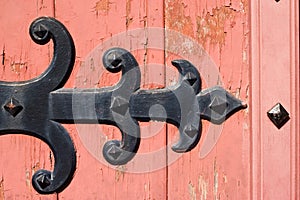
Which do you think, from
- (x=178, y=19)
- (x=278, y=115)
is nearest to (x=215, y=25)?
(x=178, y=19)

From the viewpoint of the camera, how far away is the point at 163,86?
818 mm

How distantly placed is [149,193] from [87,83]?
18 centimetres

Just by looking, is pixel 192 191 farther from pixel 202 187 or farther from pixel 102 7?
pixel 102 7

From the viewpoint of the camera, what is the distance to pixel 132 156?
2.70ft

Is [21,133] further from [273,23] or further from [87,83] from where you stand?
[273,23]

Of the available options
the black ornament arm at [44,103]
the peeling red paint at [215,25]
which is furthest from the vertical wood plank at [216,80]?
the black ornament arm at [44,103]

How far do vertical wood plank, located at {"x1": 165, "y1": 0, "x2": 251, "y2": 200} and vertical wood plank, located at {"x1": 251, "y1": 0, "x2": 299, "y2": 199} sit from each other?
0.6 inches

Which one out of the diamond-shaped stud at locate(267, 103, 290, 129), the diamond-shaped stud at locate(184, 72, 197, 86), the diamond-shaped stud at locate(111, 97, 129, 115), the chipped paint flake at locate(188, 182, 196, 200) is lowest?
the chipped paint flake at locate(188, 182, 196, 200)

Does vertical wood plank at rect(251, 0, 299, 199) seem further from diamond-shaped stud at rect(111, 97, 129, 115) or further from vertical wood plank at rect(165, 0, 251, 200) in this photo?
diamond-shaped stud at rect(111, 97, 129, 115)

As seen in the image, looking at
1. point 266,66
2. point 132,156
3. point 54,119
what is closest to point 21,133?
point 54,119

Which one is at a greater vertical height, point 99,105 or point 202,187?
point 99,105

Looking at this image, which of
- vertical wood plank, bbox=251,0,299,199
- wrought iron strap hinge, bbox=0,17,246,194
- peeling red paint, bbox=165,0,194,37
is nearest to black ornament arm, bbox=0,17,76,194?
wrought iron strap hinge, bbox=0,17,246,194

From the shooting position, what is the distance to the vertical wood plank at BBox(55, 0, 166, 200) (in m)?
0.82

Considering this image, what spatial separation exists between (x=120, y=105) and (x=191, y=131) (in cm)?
11
